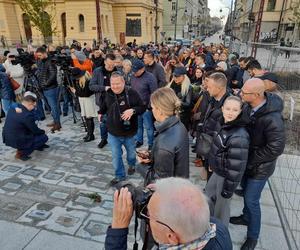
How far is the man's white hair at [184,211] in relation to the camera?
119 centimetres

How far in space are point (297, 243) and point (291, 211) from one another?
698mm

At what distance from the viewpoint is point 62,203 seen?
13.0ft

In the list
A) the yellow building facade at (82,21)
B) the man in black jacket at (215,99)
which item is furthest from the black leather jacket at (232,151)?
the yellow building facade at (82,21)

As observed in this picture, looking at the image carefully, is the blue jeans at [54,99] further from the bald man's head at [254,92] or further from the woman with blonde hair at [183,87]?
the bald man's head at [254,92]

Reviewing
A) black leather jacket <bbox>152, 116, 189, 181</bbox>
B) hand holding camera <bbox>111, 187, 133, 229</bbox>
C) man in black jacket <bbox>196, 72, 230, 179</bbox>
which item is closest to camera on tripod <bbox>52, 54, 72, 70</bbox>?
man in black jacket <bbox>196, 72, 230, 179</bbox>

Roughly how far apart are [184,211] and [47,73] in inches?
239

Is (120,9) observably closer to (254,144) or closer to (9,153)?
(9,153)

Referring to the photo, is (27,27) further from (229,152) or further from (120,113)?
(229,152)

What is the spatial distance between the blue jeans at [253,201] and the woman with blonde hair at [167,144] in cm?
82

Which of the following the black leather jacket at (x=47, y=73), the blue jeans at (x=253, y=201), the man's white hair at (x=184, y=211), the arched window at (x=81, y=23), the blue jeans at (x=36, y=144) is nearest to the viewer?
the man's white hair at (x=184, y=211)

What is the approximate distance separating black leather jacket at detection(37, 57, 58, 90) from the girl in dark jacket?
4723 mm

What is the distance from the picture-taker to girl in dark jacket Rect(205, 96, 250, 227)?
2697 mm

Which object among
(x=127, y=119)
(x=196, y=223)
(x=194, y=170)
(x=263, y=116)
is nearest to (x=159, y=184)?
(x=196, y=223)

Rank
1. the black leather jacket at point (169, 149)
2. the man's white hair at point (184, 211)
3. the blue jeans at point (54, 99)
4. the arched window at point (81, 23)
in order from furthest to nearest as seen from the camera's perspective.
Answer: the arched window at point (81, 23) < the blue jeans at point (54, 99) < the black leather jacket at point (169, 149) < the man's white hair at point (184, 211)
